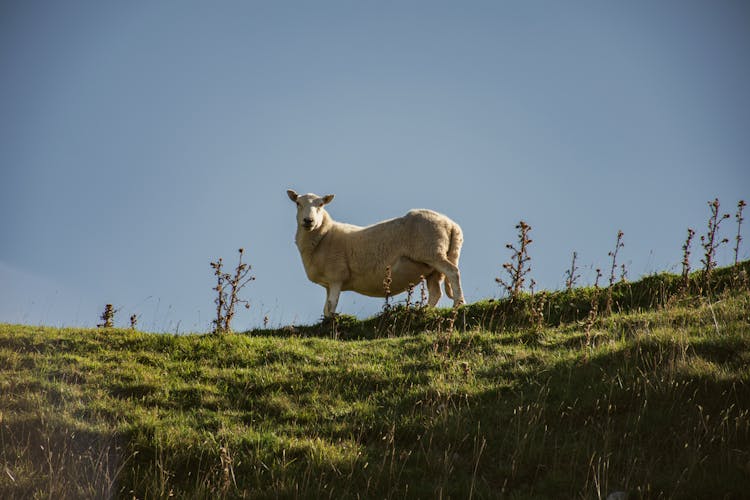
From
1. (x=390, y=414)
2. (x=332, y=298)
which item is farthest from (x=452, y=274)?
(x=390, y=414)

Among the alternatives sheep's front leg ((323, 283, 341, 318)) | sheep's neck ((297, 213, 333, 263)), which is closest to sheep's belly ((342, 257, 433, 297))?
sheep's front leg ((323, 283, 341, 318))

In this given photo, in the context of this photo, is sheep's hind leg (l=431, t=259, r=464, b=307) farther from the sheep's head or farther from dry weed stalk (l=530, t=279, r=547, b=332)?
the sheep's head

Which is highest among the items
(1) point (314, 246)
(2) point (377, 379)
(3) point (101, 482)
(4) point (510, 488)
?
(1) point (314, 246)

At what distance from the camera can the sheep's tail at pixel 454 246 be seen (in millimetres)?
14500

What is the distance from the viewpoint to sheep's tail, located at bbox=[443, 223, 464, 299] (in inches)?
571

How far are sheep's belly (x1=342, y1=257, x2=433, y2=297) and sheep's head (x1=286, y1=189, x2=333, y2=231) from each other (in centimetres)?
155

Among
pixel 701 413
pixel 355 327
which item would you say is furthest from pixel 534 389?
pixel 355 327

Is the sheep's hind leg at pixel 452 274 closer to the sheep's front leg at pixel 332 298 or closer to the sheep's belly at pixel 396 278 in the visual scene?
the sheep's belly at pixel 396 278

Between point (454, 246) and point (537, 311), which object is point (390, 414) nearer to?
point (537, 311)

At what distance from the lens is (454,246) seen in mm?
14539

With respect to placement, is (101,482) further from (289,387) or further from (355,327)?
(355,327)

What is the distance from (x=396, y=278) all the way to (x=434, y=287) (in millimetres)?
1051

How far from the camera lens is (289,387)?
26.1 feet

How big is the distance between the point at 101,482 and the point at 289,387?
2.77 m
